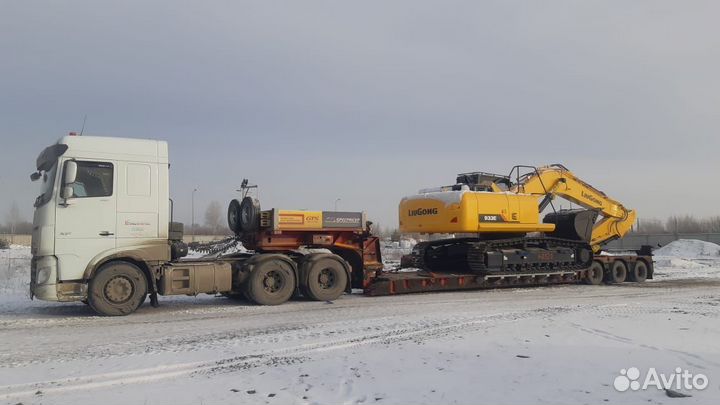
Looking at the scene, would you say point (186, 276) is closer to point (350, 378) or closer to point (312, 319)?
point (312, 319)

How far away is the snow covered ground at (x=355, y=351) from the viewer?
17.4 feet

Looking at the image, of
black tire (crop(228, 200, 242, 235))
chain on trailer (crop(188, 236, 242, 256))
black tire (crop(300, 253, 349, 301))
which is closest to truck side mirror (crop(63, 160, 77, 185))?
chain on trailer (crop(188, 236, 242, 256))

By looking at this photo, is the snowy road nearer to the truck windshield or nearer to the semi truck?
the semi truck

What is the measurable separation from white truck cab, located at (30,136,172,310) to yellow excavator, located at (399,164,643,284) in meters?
6.94

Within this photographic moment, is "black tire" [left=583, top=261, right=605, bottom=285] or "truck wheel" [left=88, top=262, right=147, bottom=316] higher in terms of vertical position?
"truck wheel" [left=88, top=262, right=147, bottom=316]

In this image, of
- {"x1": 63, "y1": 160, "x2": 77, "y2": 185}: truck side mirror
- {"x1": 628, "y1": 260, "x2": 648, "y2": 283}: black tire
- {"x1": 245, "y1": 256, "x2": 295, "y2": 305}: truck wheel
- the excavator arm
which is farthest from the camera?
{"x1": 628, "y1": 260, "x2": 648, "y2": 283}: black tire

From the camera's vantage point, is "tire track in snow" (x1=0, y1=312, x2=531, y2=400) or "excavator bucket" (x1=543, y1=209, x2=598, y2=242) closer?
"tire track in snow" (x1=0, y1=312, x2=531, y2=400)

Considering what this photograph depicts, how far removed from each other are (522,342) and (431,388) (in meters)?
2.47

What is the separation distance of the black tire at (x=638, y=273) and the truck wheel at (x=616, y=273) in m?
0.45

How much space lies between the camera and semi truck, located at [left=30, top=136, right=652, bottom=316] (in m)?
9.85

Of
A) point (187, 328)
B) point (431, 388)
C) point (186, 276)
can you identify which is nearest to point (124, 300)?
point (186, 276)

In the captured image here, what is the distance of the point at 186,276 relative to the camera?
432 inches

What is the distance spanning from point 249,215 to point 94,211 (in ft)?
11.3

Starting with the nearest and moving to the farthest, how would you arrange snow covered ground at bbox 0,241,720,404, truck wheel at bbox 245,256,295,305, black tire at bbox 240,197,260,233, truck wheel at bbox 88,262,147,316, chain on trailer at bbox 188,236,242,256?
snow covered ground at bbox 0,241,720,404 < truck wheel at bbox 88,262,147,316 < truck wheel at bbox 245,256,295,305 < black tire at bbox 240,197,260,233 < chain on trailer at bbox 188,236,242,256
